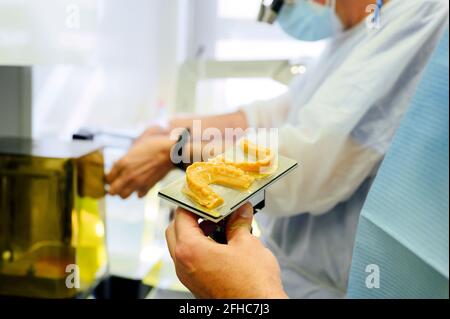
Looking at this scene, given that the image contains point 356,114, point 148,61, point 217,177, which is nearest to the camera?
point 217,177

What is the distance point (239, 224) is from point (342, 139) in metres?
0.26

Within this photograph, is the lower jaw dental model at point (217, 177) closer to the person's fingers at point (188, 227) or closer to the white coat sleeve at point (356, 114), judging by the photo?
the person's fingers at point (188, 227)

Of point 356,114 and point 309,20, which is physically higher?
point 309,20

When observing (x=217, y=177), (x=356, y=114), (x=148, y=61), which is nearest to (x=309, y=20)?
(x=356, y=114)

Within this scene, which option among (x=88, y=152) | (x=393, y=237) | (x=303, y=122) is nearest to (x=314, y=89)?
(x=303, y=122)

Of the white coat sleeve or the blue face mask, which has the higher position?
the blue face mask

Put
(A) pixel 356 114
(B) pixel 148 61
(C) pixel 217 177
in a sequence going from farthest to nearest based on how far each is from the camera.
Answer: (B) pixel 148 61
(A) pixel 356 114
(C) pixel 217 177

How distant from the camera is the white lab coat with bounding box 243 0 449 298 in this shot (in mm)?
562

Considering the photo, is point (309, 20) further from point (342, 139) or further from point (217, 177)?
point (217, 177)

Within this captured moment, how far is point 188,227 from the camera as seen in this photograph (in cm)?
38

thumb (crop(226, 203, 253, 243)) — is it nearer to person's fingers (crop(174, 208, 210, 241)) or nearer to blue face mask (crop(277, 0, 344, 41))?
person's fingers (crop(174, 208, 210, 241))

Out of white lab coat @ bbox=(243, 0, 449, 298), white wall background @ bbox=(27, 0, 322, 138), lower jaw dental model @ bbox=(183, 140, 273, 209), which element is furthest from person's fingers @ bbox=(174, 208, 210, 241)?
white wall background @ bbox=(27, 0, 322, 138)

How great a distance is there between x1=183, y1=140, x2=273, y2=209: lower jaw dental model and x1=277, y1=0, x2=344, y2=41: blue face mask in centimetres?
31

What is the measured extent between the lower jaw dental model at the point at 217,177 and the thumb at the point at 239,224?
24mm
